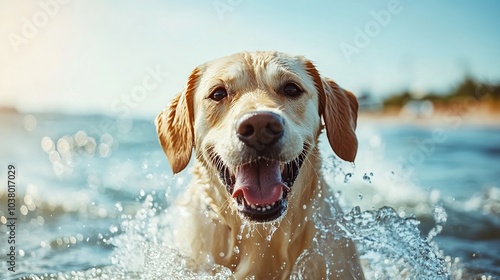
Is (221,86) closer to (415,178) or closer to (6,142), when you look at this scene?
(415,178)

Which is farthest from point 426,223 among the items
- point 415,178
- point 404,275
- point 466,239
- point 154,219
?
point 154,219

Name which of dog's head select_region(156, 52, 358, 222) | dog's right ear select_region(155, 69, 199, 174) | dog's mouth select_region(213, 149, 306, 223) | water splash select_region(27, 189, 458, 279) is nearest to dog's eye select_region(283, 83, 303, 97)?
dog's head select_region(156, 52, 358, 222)

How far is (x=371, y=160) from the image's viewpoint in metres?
10.8

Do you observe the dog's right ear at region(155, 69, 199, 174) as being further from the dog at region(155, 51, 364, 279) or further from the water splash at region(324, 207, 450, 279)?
the water splash at region(324, 207, 450, 279)

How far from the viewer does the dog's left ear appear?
3717 mm

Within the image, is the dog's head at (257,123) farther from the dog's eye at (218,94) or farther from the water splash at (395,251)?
the water splash at (395,251)

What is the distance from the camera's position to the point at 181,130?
3719 millimetres

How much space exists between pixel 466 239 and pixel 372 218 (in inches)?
103

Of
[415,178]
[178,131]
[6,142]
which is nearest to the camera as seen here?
[178,131]

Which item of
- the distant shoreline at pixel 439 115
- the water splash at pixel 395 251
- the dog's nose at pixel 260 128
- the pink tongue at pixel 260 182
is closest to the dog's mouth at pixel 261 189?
the pink tongue at pixel 260 182

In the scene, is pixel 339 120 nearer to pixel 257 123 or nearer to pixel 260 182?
pixel 260 182

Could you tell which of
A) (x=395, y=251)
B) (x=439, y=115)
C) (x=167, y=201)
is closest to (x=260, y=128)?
(x=395, y=251)

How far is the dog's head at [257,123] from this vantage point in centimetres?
312

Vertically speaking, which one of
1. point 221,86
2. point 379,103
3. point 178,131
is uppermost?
point 221,86
